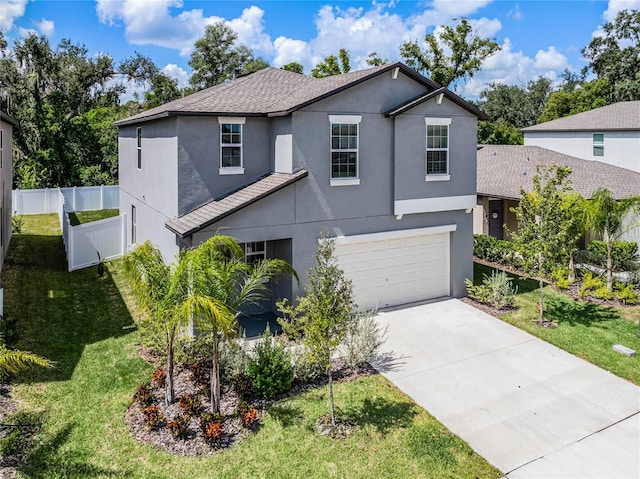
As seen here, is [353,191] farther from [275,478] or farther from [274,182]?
[275,478]

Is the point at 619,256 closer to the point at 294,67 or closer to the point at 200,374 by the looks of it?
the point at 200,374

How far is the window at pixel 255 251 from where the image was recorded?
567 inches

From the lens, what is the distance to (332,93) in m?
13.2

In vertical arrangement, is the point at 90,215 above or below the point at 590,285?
above

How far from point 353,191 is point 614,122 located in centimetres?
1904

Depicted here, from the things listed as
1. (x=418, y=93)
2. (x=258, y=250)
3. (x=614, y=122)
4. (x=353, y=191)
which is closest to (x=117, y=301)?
(x=258, y=250)

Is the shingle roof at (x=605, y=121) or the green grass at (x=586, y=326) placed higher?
the shingle roof at (x=605, y=121)

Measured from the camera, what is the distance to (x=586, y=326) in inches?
547

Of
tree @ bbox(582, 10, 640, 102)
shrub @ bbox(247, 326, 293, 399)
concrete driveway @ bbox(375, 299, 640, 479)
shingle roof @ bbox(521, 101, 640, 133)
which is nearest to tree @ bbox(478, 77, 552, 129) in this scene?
tree @ bbox(582, 10, 640, 102)

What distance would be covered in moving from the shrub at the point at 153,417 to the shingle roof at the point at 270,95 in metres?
7.52

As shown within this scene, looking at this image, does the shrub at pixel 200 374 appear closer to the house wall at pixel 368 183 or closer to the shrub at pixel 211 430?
the shrub at pixel 211 430

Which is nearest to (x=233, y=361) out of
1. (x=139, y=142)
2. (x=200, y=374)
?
(x=200, y=374)

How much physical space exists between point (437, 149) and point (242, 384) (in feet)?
31.1

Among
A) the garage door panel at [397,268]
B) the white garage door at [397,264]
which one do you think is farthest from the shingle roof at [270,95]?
the garage door panel at [397,268]
